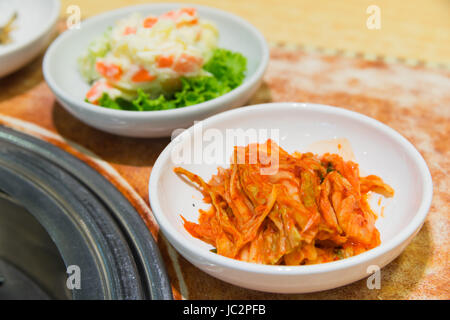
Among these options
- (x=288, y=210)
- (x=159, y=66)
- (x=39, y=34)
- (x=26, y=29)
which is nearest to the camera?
(x=288, y=210)

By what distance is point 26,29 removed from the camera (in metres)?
2.37

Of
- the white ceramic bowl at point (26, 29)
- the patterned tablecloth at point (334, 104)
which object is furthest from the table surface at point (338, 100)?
the white ceramic bowl at point (26, 29)

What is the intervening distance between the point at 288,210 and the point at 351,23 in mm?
1714

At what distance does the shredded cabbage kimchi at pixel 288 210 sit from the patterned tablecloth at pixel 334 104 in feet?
0.45

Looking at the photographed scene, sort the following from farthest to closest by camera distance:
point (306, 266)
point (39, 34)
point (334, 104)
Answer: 1. point (39, 34)
2. point (334, 104)
3. point (306, 266)

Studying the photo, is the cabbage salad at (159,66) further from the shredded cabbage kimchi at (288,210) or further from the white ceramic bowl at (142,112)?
the shredded cabbage kimchi at (288,210)

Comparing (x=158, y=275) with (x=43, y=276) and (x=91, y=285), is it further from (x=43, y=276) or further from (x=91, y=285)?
(x=43, y=276)

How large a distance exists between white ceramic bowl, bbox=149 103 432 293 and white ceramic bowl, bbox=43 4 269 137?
116 mm

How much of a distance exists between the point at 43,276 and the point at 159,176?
882mm

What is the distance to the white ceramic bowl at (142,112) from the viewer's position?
4.95 feet

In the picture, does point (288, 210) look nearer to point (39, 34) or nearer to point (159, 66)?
point (159, 66)

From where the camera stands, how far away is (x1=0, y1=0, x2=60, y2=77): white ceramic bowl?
193 centimetres

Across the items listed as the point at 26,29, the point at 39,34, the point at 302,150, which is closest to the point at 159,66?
the point at 302,150
